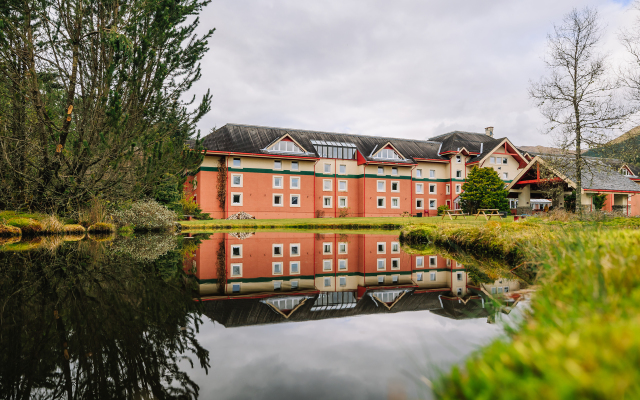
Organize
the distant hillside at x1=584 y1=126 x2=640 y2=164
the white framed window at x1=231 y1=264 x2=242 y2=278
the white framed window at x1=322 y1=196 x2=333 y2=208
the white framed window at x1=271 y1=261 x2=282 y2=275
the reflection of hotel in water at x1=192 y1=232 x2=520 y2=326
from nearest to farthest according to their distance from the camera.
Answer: the reflection of hotel in water at x1=192 y1=232 x2=520 y2=326 < the white framed window at x1=231 y1=264 x2=242 y2=278 < the white framed window at x1=271 y1=261 x2=282 y2=275 < the distant hillside at x1=584 y1=126 x2=640 y2=164 < the white framed window at x1=322 y1=196 x2=333 y2=208

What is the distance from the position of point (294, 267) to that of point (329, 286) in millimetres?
2028

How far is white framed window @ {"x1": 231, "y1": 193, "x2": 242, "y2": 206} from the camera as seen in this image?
1394 inches

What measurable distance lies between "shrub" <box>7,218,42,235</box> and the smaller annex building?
19.9 m

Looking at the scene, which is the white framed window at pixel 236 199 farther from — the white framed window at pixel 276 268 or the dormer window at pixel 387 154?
the white framed window at pixel 276 268

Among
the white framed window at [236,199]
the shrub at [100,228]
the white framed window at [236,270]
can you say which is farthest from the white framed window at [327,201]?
the white framed window at [236,270]

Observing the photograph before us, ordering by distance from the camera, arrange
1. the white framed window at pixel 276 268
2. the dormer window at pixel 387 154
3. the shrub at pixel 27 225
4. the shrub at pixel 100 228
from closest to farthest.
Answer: the white framed window at pixel 276 268
the shrub at pixel 27 225
the shrub at pixel 100 228
the dormer window at pixel 387 154

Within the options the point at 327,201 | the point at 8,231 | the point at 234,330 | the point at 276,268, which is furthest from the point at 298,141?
the point at 234,330

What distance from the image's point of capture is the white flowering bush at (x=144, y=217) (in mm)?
19125

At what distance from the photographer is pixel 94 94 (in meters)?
12.3

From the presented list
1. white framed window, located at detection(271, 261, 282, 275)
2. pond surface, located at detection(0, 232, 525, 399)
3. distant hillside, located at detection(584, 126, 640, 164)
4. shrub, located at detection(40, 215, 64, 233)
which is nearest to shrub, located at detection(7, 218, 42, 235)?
shrub, located at detection(40, 215, 64, 233)

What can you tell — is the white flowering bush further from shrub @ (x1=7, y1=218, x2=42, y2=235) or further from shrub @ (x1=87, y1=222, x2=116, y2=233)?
shrub @ (x1=7, y1=218, x2=42, y2=235)

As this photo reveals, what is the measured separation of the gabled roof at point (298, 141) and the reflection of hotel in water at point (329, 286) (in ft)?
91.5

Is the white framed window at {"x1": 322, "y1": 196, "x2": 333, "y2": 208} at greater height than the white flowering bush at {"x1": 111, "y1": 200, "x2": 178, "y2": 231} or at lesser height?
greater

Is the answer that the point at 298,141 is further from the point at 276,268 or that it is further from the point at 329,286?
the point at 329,286
